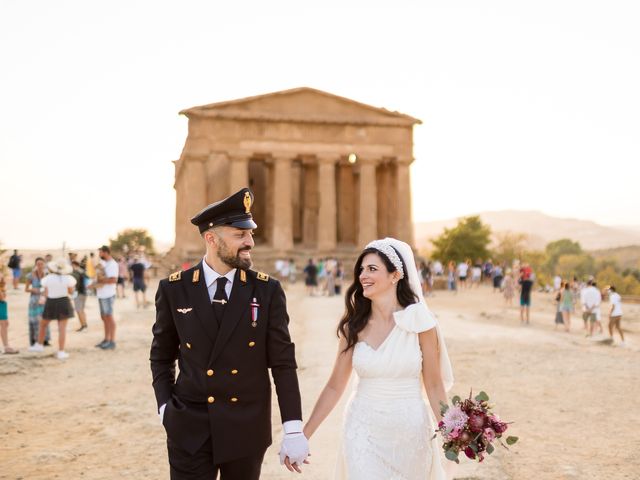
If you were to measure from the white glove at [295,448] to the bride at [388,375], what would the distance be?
1.24 ft

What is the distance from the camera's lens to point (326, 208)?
45094mm

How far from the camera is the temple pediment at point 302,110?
4362cm

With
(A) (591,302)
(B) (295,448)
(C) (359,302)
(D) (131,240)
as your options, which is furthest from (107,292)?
(D) (131,240)

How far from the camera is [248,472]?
4.48 metres

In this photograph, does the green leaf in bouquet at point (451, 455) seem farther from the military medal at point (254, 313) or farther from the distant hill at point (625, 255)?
the distant hill at point (625, 255)

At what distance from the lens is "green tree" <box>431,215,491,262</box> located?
56562 millimetres

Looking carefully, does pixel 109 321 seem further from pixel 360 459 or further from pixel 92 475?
pixel 360 459

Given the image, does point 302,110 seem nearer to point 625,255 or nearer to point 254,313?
point 254,313

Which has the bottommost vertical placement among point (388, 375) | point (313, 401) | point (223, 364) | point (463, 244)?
point (313, 401)

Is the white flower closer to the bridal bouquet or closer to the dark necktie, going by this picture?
the bridal bouquet

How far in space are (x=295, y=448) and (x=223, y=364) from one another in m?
0.69

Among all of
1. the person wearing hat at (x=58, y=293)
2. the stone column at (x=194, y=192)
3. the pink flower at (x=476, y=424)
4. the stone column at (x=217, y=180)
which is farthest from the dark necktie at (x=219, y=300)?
the stone column at (x=217, y=180)

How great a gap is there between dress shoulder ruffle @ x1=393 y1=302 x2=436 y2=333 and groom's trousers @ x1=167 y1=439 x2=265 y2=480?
137cm

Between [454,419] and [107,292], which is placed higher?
[107,292]
